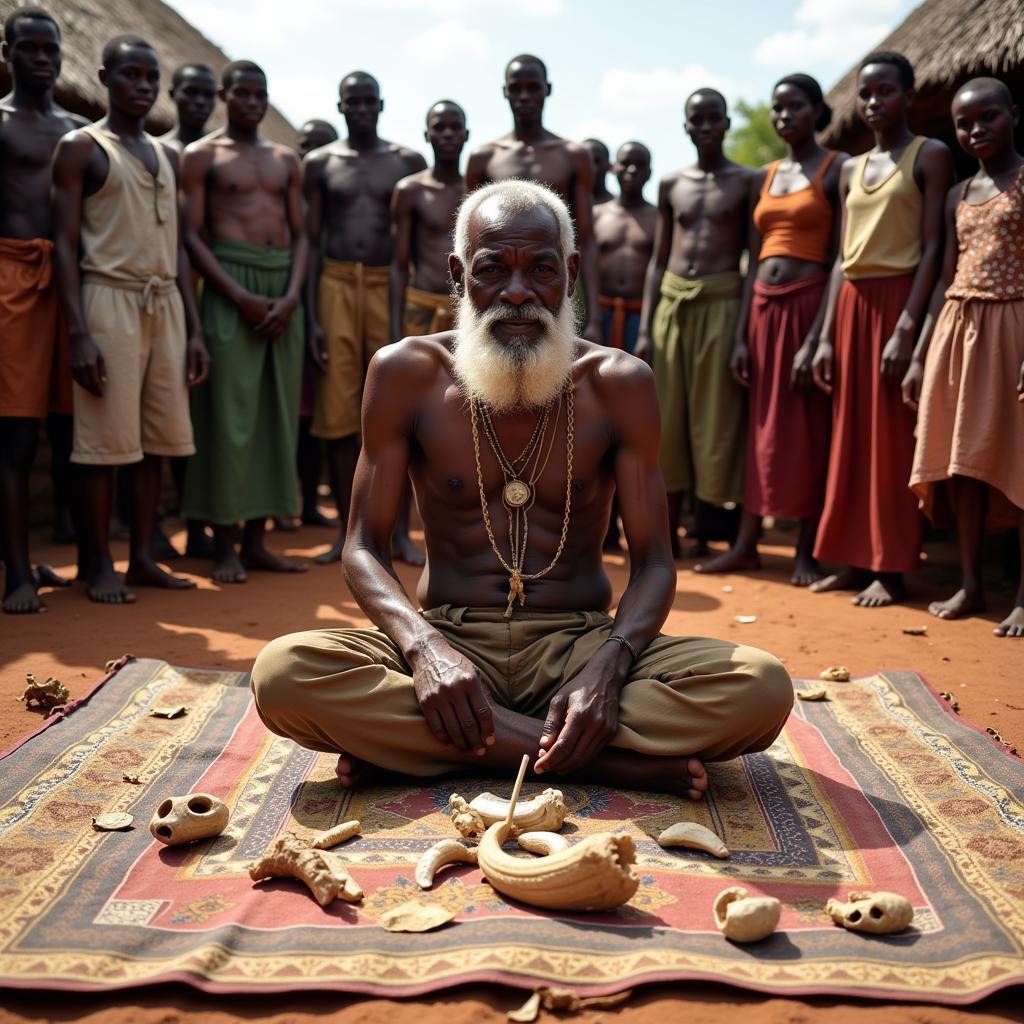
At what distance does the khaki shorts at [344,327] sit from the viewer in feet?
24.7

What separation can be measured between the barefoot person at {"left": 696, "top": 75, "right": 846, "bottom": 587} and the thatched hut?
3.25ft

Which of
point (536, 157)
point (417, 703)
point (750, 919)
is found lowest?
point (750, 919)

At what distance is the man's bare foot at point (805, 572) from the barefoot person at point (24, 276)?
167 inches

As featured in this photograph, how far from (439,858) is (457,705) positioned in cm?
47

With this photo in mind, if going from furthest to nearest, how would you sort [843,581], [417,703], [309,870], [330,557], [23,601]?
[330,557], [843,581], [23,601], [417,703], [309,870]

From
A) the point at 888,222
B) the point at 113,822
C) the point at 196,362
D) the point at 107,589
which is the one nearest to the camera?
the point at 113,822

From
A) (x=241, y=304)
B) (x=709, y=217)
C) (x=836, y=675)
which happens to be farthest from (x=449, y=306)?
(x=836, y=675)

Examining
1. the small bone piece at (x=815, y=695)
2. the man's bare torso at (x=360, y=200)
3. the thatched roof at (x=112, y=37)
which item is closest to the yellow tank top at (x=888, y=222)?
the small bone piece at (x=815, y=695)

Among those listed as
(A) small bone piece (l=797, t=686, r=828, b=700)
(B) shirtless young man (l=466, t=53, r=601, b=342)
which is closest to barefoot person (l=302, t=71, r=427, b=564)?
(B) shirtless young man (l=466, t=53, r=601, b=342)

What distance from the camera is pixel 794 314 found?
684 cm

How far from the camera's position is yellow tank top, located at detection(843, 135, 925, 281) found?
608 centimetres

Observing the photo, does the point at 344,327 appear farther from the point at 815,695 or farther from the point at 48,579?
the point at 815,695

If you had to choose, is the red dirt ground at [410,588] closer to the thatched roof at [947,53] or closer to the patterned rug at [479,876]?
the patterned rug at [479,876]

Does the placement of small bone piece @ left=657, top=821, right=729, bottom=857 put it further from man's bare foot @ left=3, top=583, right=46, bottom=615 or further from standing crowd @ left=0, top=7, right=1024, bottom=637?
man's bare foot @ left=3, top=583, right=46, bottom=615
